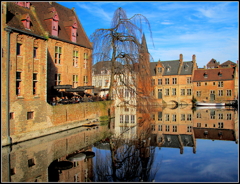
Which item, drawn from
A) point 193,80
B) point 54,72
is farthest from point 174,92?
point 54,72

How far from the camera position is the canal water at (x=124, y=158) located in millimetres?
8672

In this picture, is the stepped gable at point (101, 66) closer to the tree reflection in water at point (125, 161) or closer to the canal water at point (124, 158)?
the canal water at point (124, 158)

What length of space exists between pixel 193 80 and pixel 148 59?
28127mm

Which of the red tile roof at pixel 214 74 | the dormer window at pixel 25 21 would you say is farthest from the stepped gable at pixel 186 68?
the dormer window at pixel 25 21

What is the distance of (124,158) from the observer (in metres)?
10.6

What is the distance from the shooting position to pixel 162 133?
55.4 ft

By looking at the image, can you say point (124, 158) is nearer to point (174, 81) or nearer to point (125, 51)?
point (125, 51)

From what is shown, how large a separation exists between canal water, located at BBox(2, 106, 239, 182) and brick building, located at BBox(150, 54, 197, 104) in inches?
1164

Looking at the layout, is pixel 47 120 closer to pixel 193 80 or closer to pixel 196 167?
pixel 196 167

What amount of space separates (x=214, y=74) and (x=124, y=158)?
39558mm

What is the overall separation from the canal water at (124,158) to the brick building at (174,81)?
1164 inches

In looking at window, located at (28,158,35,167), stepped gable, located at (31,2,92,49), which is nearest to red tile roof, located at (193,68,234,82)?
stepped gable, located at (31,2,92,49)

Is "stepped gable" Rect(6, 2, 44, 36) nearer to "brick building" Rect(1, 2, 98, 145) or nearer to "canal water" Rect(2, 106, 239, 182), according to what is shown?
"brick building" Rect(1, 2, 98, 145)

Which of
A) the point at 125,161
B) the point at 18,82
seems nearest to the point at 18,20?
the point at 18,82
